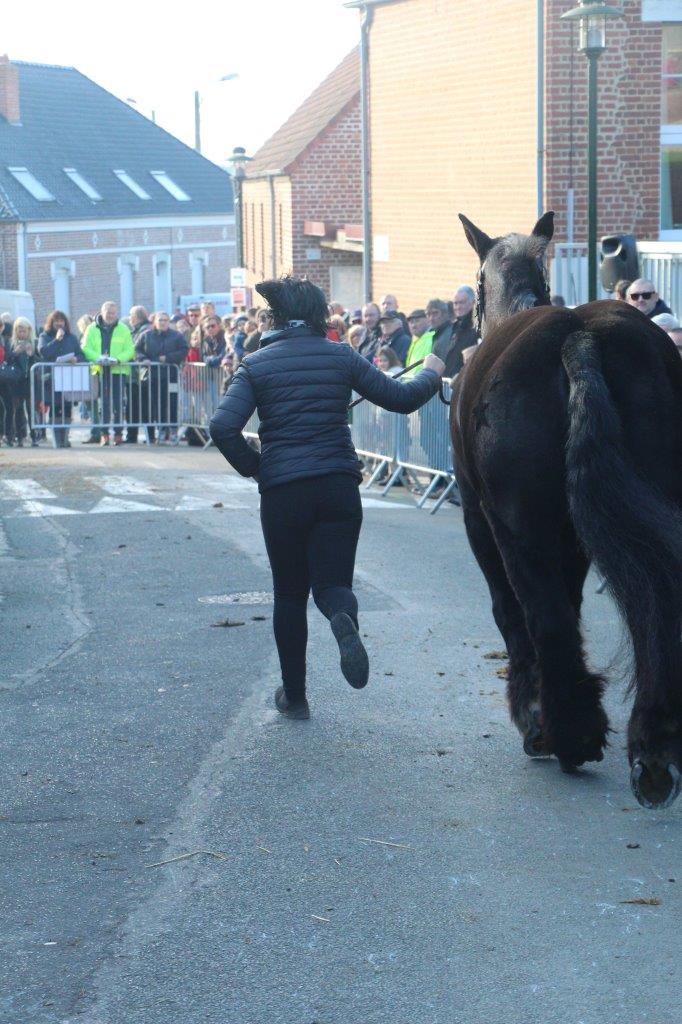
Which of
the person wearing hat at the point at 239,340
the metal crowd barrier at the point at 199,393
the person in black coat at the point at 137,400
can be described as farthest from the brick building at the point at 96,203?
the person wearing hat at the point at 239,340

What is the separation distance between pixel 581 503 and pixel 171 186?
203 ft

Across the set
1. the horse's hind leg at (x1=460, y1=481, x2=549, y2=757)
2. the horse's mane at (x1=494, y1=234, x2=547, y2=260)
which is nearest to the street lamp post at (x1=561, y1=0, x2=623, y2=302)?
the horse's mane at (x1=494, y1=234, x2=547, y2=260)

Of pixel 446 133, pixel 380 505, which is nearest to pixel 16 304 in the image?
pixel 446 133

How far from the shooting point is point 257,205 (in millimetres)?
43781

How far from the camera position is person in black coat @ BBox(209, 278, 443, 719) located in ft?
22.0

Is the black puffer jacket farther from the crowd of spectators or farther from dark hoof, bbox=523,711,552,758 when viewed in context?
the crowd of spectators

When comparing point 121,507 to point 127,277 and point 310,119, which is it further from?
point 127,277

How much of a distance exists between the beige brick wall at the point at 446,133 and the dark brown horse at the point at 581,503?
14.9 m

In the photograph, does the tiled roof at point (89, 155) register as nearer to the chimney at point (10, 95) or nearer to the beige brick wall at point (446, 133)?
the chimney at point (10, 95)

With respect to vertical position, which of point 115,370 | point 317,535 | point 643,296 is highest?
point 643,296

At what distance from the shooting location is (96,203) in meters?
60.3

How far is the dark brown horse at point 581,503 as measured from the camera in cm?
520

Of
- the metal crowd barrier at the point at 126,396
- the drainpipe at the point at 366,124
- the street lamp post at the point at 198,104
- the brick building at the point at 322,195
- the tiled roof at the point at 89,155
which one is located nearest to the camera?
the metal crowd barrier at the point at 126,396

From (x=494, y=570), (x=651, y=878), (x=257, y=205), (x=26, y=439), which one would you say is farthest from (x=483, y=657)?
(x=257, y=205)
